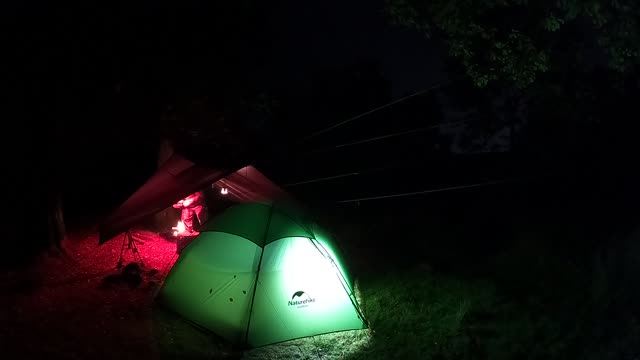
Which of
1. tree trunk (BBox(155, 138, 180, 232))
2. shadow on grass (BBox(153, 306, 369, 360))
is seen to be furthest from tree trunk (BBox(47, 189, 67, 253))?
shadow on grass (BBox(153, 306, 369, 360))

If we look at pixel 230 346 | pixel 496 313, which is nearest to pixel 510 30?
pixel 496 313

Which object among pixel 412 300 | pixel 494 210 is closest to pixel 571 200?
pixel 494 210

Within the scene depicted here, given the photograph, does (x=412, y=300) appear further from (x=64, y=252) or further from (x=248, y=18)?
(x=64, y=252)

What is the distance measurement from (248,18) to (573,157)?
675 inches

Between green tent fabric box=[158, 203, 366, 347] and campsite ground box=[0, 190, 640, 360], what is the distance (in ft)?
0.59

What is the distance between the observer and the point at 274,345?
6359 mm

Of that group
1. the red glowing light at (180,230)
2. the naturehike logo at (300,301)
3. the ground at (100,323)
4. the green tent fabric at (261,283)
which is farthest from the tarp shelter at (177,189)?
the red glowing light at (180,230)

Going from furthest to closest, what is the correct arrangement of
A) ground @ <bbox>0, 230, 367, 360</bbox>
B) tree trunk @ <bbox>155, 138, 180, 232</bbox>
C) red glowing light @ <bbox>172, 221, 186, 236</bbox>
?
tree trunk @ <bbox>155, 138, 180, 232</bbox>, red glowing light @ <bbox>172, 221, 186, 236</bbox>, ground @ <bbox>0, 230, 367, 360</bbox>

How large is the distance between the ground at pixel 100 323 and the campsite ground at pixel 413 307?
0.02 metres

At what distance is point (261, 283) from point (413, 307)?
2168mm

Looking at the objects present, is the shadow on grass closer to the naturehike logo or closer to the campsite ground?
the campsite ground

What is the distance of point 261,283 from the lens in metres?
6.52

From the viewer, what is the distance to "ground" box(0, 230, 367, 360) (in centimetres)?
597

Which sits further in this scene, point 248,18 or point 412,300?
point 248,18
